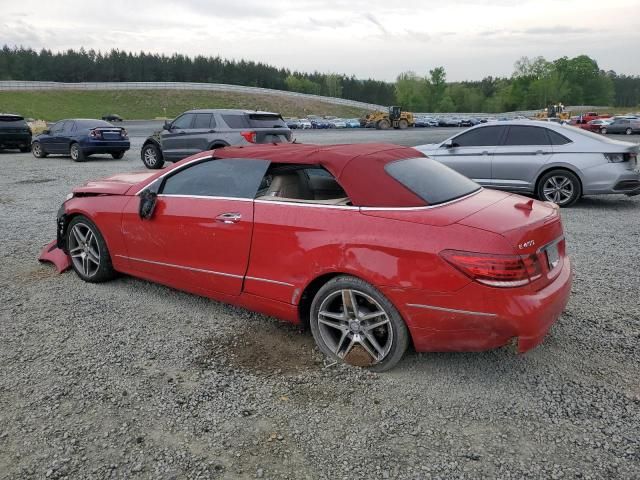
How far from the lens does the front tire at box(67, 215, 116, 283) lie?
506cm

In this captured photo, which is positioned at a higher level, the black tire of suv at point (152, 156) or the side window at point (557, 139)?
the side window at point (557, 139)

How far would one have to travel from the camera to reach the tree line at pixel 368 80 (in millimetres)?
107312

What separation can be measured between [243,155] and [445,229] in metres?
1.87

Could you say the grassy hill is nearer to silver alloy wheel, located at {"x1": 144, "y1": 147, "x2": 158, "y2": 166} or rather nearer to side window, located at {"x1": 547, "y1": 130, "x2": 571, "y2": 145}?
silver alloy wheel, located at {"x1": 144, "y1": 147, "x2": 158, "y2": 166}

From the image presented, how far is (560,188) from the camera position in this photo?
356 inches

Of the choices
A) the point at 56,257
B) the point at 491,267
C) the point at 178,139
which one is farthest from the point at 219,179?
the point at 178,139

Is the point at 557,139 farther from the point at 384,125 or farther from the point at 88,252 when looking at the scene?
the point at 384,125

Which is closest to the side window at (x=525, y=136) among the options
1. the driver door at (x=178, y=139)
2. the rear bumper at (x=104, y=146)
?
the driver door at (x=178, y=139)

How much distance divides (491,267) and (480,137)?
23.8 feet

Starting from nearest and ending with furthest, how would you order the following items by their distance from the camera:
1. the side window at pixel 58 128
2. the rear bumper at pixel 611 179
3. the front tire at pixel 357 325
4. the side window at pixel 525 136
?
1. the front tire at pixel 357 325
2. the rear bumper at pixel 611 179
3. the side window at pixel 525 136
4. the side window at pixel 58 128

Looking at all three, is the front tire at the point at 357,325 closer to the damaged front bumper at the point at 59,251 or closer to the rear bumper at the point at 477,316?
the rear bumper at the point at 477,316

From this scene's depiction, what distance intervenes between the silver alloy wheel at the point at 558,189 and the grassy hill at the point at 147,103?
71548 mm

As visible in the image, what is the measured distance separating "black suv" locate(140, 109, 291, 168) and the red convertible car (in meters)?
8.58

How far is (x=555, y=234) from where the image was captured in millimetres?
3541
